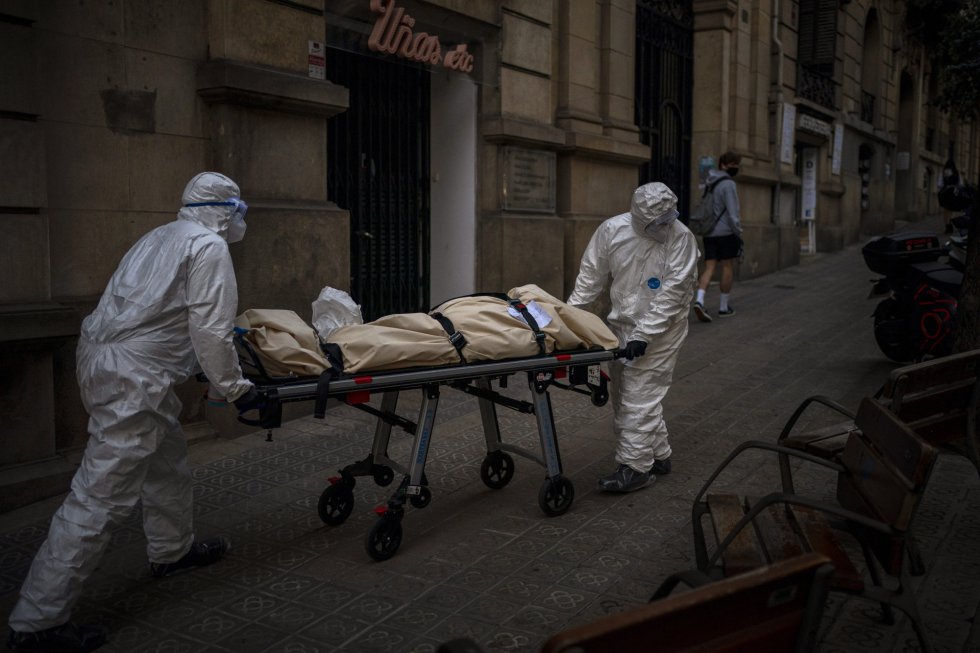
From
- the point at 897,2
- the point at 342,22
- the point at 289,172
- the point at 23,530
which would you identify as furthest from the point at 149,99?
the point at 897,2

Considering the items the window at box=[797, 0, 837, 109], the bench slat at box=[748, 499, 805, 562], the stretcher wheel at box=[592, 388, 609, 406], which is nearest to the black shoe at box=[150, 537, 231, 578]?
the stretcher wheel at box=[592, 388, 609, 406]

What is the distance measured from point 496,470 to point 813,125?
1619cm

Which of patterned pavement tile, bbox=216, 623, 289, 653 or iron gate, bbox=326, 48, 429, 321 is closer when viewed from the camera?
patterned pavement tile, bbox=216, 623, 289, 653

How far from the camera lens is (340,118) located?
848 centimetres

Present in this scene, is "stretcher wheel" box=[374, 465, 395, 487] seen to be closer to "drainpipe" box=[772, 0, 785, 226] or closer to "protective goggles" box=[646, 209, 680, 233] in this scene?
"protective goggles" box=[646, 209, 680, 233]

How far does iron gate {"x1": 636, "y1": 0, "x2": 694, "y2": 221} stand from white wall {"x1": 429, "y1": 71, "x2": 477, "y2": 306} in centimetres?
464

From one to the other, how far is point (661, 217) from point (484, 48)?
506cm

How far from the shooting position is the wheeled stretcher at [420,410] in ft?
12.8

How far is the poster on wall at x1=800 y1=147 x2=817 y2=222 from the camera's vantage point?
2072cm

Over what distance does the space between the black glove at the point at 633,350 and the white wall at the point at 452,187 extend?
4791mm

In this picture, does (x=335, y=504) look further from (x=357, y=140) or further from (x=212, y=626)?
(x=357, y=140)

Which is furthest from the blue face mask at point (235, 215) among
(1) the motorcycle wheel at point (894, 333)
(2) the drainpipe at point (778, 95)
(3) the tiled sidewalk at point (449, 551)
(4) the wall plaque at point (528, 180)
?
(2) the drainpipe at point (778, 95)

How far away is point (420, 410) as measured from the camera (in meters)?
4.81

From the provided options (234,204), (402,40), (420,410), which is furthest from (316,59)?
(420,410)
